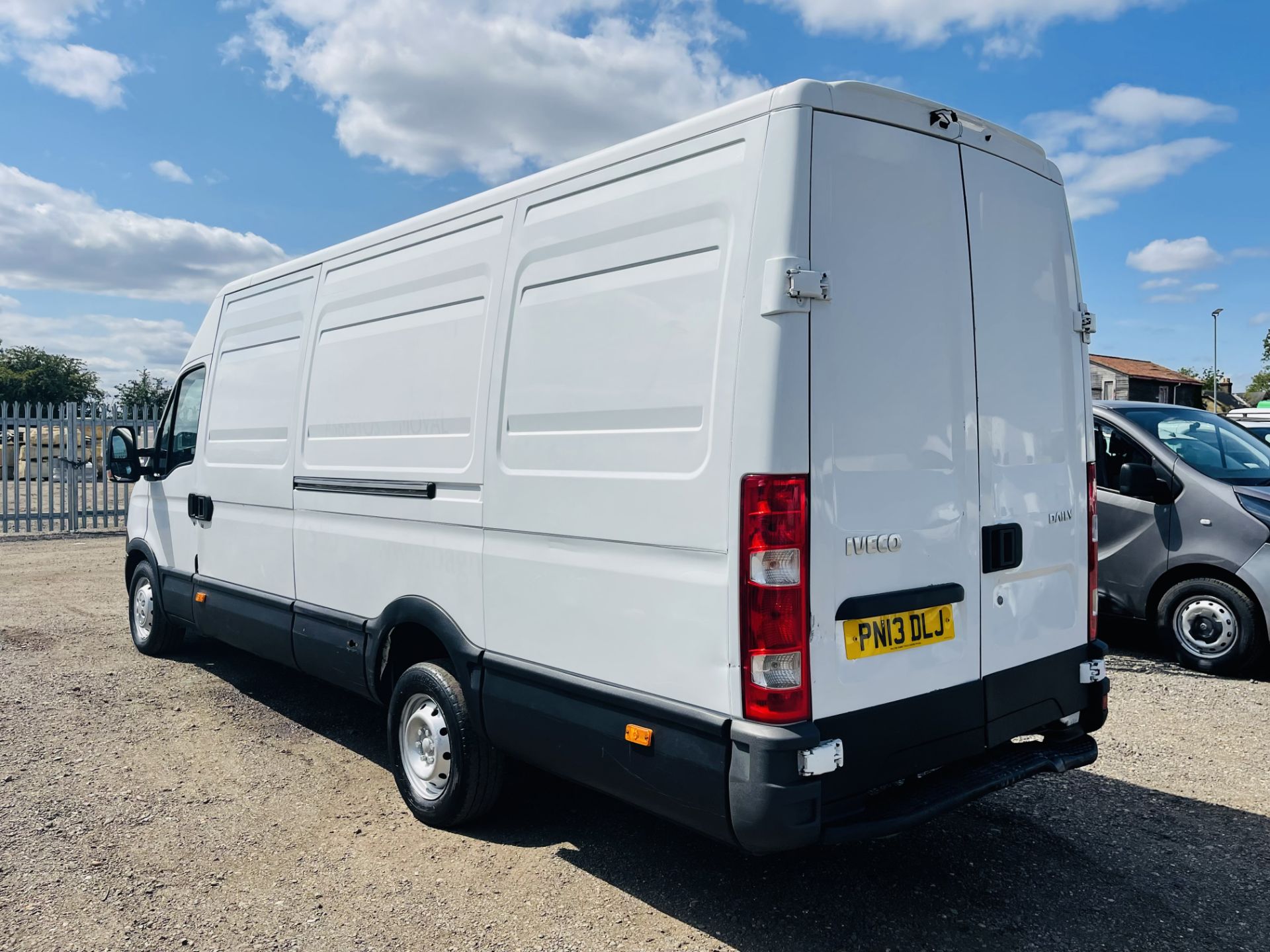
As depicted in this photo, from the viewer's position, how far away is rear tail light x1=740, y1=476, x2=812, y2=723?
2656 millimetres

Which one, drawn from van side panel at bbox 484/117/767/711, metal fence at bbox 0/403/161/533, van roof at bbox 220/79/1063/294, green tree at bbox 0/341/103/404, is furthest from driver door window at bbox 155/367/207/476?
green tree at bbox 0/341/103/404

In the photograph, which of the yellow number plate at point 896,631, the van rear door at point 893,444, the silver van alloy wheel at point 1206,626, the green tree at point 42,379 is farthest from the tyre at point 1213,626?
the green tree at point 42,379

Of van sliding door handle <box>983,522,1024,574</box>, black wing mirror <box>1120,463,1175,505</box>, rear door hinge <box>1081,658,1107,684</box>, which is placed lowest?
rear door hinge <box>1081,658,1107,684</box>

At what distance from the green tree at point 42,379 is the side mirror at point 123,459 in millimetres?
57670

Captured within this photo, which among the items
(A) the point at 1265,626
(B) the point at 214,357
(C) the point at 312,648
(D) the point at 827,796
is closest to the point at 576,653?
(D) the point at 827,796

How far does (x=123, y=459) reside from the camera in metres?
6.48

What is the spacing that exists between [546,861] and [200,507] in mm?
3466

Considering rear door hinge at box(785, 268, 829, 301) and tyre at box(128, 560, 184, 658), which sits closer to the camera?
rear door hinge at box(785, 268, 829, 301)

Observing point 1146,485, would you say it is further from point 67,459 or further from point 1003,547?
point 67,459

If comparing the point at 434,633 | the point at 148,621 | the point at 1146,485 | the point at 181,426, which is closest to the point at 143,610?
the point at 148,621

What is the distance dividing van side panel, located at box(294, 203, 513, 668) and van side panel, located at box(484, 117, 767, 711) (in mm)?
169

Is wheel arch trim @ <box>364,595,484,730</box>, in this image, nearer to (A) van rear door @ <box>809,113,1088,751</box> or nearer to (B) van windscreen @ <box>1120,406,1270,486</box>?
(A) van rear door @ <box>809,113,1088,751</box>

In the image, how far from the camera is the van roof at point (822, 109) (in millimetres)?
2797

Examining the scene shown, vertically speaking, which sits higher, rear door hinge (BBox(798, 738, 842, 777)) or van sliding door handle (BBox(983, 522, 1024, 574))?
van sliding door handle (BBox(983, 522, 1024, 574))
